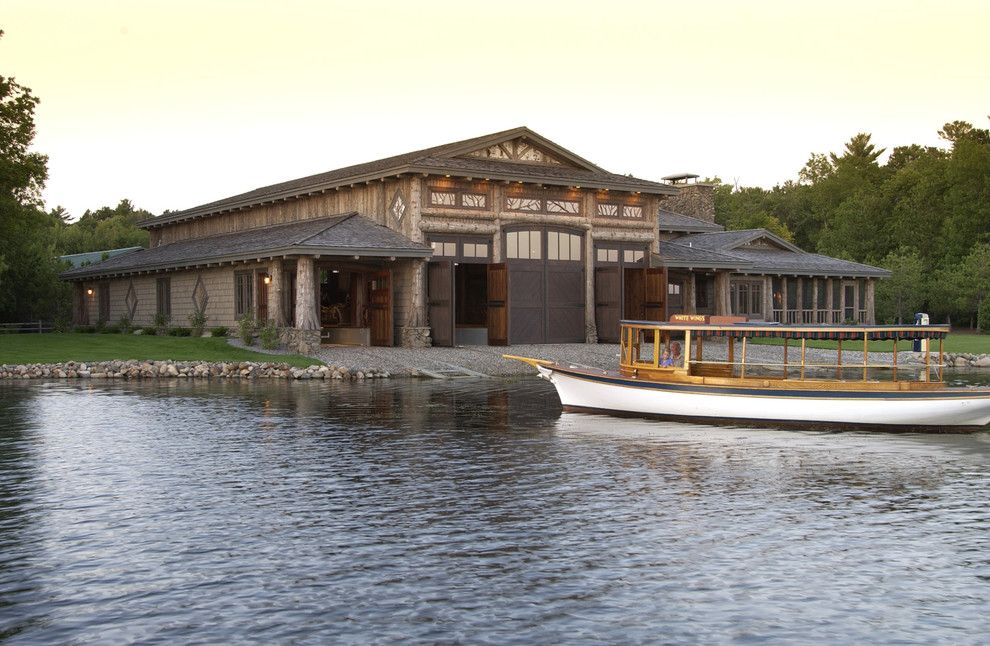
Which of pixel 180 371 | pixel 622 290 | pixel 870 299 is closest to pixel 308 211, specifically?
pixel 180 371

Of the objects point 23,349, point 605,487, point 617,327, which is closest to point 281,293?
point 23,349

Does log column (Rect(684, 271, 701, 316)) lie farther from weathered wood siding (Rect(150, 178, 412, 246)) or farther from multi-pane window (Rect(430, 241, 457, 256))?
weathered wood siding (Rect(150, 178, 412, 246))

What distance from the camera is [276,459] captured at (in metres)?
19.1

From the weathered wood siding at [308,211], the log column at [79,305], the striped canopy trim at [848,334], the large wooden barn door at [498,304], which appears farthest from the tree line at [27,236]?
the striped canopy trim at [848,334]

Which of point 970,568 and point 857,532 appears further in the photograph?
point 857,532

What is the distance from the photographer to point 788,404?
79.7 feet

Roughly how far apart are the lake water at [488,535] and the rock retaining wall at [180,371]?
1419 centimetres

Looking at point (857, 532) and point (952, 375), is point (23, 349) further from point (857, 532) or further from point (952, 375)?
point (857, 532)

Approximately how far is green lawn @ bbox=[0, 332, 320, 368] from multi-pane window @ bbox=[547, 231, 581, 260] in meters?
12.4

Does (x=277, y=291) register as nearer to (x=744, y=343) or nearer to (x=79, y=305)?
(x=744, y=343)

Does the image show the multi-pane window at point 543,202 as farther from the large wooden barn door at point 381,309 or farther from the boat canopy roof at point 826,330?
the boat canopy roof at point 826,330

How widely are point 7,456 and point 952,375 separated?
106 ft

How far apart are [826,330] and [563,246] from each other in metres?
22.6

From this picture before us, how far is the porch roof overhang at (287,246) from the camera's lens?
41281mm
